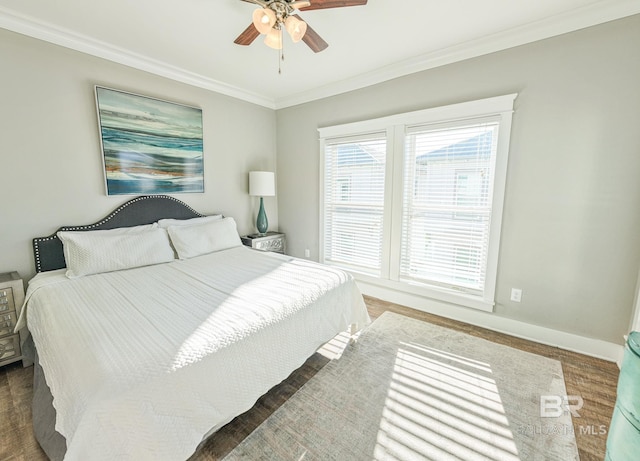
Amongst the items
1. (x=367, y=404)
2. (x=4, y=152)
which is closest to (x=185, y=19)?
(x=4, y=152)

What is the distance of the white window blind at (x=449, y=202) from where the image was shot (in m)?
2.55

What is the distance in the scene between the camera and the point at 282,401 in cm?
174

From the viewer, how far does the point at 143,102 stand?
8.96 ft

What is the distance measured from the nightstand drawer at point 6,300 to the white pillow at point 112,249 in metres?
0.33

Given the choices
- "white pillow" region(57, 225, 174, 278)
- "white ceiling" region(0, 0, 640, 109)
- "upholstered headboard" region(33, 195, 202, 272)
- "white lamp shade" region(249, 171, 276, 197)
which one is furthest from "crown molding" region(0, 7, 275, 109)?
"white pillow" region(57, 225, 174, 278)

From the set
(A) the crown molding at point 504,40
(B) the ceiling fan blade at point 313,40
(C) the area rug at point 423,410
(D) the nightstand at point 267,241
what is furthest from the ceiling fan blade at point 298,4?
(D) the nightstand at point 267,241

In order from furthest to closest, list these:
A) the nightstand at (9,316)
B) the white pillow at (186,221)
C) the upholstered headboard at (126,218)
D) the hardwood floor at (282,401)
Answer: the white pillow at (186,221)
the upholstered headboard at (126,218)
the nightstand at (9,316)
the hardwood floor at (282,401)

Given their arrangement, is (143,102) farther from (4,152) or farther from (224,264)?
(224,264)

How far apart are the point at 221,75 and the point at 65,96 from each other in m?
1.42

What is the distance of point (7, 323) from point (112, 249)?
0.78 metres

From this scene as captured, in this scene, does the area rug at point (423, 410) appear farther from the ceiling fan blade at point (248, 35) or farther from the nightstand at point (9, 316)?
the ceiling fan blade at point (248, 35)

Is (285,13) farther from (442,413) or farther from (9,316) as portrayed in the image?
Answer: (9,316)

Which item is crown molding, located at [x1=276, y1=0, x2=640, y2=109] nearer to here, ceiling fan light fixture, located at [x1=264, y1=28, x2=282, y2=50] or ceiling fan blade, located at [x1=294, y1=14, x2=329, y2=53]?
ceiling fan blade, located at [x1=294, y1=14, x2=329, y2=53]

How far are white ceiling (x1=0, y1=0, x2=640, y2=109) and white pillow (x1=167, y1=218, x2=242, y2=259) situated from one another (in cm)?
162
